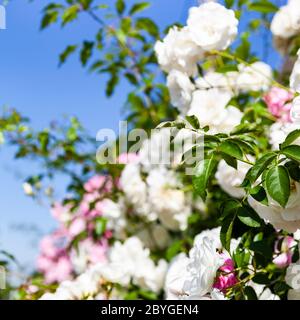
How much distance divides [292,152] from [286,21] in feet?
2.72

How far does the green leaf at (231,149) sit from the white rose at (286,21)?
65 centimetres

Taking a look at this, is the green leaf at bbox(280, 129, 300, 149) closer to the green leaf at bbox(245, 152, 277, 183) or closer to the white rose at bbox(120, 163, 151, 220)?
the green leaf at bbox(245, 152, 277, 183)

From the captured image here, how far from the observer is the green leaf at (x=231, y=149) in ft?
2.59

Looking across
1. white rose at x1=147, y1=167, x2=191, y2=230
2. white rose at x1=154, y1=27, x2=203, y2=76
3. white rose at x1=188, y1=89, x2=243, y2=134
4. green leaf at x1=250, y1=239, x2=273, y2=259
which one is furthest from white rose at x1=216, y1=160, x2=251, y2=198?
white rose at x1=147, y1=167, x2=191, y2=230

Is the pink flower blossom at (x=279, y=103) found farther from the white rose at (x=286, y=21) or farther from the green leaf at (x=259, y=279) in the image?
the green leaf at (x=259, y=279)

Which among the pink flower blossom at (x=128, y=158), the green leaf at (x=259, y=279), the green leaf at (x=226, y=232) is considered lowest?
the pink flower blossom at (x=128, y=158)

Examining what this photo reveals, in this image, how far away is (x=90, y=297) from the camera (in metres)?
1.18

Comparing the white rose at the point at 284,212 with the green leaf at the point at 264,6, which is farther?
the green leaf at the point at 264,6

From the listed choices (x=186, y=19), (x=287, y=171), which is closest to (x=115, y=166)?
(x=186, y=19)

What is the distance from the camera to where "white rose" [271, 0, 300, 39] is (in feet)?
4.49

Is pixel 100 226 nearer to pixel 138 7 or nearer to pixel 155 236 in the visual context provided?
pixel 155 236

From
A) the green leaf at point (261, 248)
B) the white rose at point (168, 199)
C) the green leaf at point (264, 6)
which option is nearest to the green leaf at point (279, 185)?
the green leaf at point (261, 248)

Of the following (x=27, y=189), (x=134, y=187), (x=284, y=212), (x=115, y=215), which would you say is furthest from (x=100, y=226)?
(x=284, y=212)

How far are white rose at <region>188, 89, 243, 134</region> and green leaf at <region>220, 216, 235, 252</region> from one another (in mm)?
534
